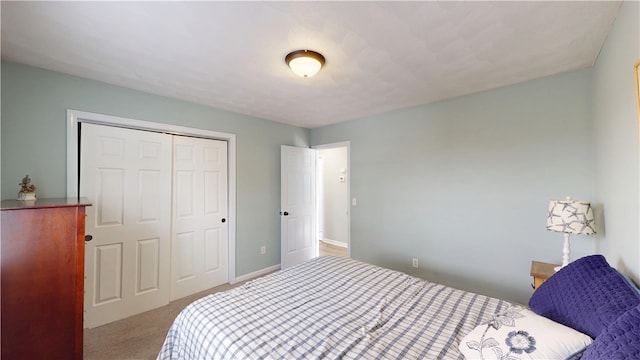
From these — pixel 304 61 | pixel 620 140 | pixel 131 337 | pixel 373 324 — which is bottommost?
pixel 131 337

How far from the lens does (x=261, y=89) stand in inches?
102

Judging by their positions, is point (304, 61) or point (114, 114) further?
point (114, 114)

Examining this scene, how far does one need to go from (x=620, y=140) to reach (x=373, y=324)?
5.98ft

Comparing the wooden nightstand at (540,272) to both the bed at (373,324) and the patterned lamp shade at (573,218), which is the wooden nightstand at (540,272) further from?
the bed at (373,324)

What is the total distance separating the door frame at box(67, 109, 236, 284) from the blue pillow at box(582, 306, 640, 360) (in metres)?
3.36

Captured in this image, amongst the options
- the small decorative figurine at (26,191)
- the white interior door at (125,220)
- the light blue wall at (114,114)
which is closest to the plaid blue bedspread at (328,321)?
the white interior door at (125,220)

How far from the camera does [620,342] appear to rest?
0.72m

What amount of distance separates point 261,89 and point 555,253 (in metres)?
3.28

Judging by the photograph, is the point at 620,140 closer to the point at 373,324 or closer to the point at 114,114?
the point at 373,324

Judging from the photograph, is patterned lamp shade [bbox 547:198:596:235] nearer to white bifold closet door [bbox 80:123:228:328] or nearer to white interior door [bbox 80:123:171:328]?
white bifold closet door [bbox 80:123:228:328]

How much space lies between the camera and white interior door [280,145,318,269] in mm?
3947

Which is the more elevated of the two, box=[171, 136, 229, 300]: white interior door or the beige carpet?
box=[171, 136, 229, 300]: white interior door

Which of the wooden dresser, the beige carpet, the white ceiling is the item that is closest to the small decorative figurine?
the wooden dresser

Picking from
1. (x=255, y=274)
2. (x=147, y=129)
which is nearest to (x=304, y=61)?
(x=147, y=129)
